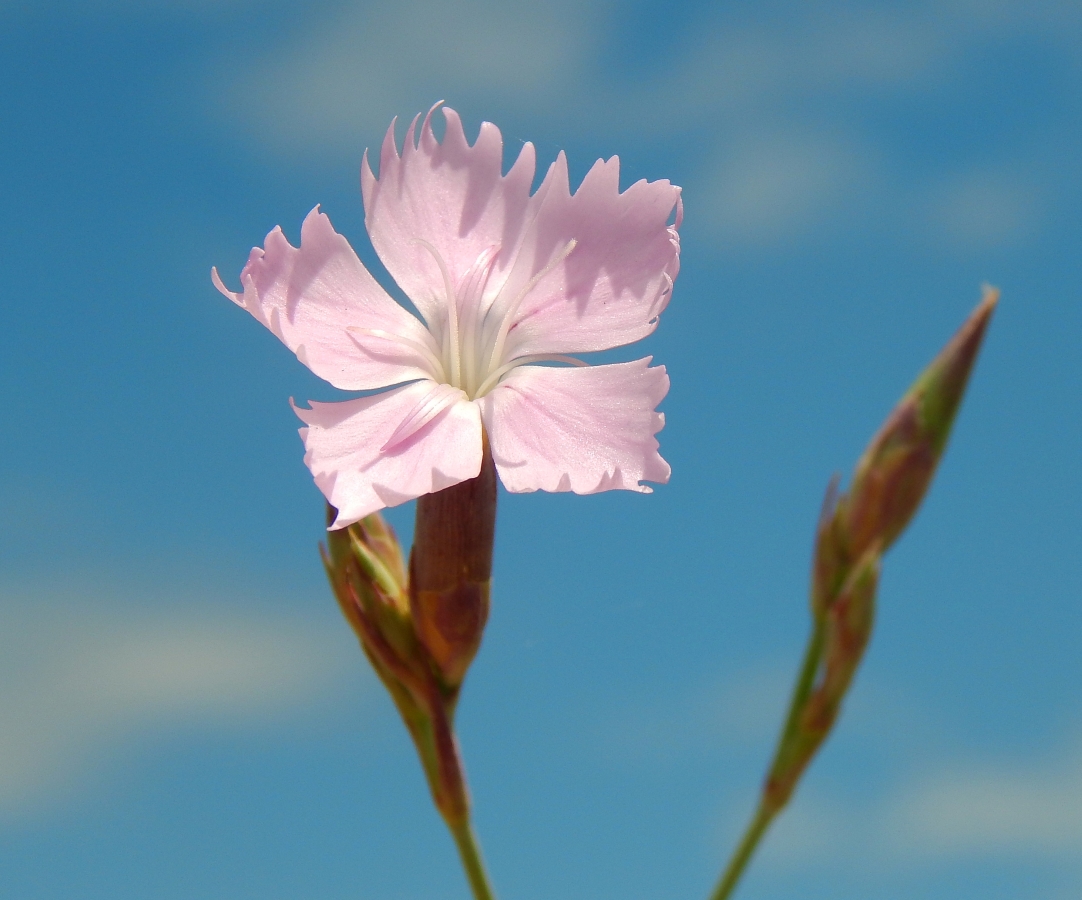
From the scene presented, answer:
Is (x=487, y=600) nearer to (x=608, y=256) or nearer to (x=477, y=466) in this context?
(x=477, y=466)

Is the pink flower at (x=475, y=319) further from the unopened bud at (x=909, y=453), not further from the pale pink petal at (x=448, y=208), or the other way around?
the unopened bud at (x=909, y=453)

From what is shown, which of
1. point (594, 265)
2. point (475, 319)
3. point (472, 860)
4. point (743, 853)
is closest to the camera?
point (743, 853)

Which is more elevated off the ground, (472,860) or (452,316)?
(452,316)

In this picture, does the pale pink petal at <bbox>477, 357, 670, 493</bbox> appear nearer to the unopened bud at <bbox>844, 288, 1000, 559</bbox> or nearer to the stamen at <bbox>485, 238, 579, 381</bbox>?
the stamen at <bbox>485, 238, 579, 381</bbox>

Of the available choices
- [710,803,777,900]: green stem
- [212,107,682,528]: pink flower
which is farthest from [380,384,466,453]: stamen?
[710,803,777,900]: green stem

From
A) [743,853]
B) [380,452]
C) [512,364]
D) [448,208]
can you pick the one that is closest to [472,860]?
[743,853]

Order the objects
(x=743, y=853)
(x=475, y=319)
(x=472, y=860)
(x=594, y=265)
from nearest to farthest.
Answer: (x=743, y=853), (x=472, y=860), (x=594, y=265), (x=475, y=319)

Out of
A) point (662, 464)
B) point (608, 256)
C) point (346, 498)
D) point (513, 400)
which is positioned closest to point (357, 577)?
point (346, 498)

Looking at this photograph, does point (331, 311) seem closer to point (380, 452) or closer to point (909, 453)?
point (380, 452)
